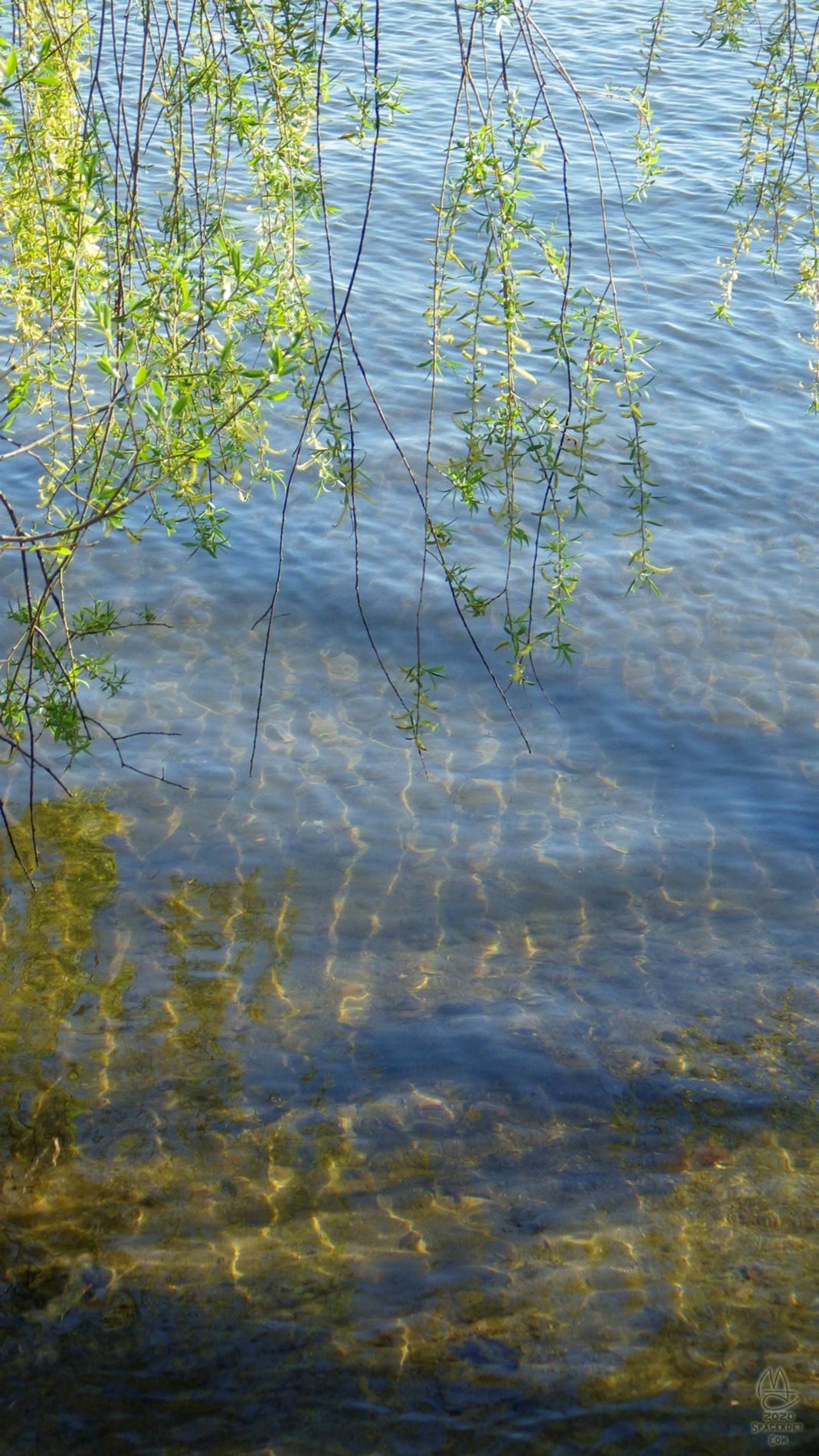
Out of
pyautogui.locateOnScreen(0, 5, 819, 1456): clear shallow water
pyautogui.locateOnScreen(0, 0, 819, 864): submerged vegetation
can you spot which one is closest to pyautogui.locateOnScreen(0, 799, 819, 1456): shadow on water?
pyautogui.locateOnScreen(0, 5, 819, 1456): clear shallow water

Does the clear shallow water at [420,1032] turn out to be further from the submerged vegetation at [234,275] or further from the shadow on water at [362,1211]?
the submerged vegetation at [234,275]

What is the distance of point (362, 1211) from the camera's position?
15.2ft

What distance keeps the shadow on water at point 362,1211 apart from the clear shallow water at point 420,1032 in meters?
0.01

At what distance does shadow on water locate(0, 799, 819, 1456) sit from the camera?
4.04 m

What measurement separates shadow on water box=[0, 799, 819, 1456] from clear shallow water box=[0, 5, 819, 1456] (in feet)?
0.04

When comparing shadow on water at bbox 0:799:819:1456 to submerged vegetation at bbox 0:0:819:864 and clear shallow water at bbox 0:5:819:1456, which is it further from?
submerged vegetation at bbox 0:0:819:864

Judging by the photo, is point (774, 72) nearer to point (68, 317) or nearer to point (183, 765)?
point (68, 317)

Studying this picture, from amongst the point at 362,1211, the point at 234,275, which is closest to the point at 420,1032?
the point at 362,1211

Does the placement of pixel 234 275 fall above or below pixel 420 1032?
above

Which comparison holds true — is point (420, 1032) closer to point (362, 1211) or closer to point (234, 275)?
point (362, 1211)

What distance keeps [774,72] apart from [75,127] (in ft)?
7.89

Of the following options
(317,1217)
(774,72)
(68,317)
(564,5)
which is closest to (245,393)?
(68,317)

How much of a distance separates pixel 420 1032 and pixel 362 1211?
3.00ft

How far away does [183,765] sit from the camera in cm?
673
